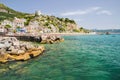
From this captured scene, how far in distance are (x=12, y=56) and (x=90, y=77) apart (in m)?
18.3

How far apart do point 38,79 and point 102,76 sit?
8.65 meters

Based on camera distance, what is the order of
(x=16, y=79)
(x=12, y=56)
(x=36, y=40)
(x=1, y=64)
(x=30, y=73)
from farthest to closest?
(x=36, y=40) < (x=12, y=56) < (x=1, y=64) < (x=30, y=73) < (x=16, y=79)

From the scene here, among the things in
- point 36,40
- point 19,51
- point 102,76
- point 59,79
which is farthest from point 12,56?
point 36,40

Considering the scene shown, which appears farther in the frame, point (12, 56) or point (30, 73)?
point (12, 56)

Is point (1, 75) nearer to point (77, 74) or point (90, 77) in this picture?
point (77, 74)

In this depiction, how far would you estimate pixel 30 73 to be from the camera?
1079 inches

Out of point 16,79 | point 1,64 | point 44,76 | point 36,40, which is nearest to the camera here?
point 16,79

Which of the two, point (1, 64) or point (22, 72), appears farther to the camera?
point (1, 64)

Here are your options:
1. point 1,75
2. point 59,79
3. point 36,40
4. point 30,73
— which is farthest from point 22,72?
point 36,40

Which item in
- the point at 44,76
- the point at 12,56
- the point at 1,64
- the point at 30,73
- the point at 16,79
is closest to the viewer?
the point at 16,79

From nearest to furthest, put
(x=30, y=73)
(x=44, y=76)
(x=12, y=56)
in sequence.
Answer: (x=44, y=76) < (x=30, y=73) < (x=12, y=56)

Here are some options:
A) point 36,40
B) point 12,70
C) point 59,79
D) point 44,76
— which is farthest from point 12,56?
point 36,40

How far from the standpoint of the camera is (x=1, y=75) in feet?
86.2

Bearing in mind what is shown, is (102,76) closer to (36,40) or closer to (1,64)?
(1,64)
